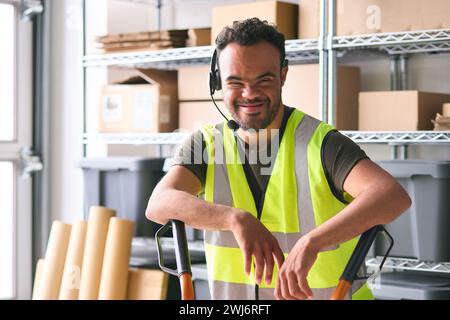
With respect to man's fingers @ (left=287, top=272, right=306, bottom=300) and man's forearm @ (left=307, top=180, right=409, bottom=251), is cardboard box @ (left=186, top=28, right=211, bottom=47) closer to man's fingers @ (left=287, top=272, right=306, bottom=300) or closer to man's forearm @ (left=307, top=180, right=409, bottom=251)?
man's forearm @ (left=307, top=180, right=409, bottom=251)

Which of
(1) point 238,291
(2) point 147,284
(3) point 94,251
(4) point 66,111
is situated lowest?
(2) point 147,284

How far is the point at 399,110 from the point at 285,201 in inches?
47.2

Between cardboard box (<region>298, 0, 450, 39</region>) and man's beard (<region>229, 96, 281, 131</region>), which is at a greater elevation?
cardboard box (<region>298, 0, 450, 39</region>)

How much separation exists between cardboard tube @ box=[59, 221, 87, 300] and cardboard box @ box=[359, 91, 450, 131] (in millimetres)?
1109

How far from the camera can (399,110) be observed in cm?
257

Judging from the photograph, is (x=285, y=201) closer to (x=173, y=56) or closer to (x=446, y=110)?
(x=446, y=110)

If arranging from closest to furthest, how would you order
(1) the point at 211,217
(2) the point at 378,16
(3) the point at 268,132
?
(1) the point at 211,217 → (3) the point at 268,132 → (2) the point at 378,16

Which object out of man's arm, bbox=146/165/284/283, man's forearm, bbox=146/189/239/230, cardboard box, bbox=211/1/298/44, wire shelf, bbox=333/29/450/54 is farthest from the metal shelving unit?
man's forearm, bbox=146/189/239/230

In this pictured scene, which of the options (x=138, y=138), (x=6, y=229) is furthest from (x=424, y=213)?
(x=6, y=229)

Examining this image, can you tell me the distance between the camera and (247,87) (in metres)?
1.36

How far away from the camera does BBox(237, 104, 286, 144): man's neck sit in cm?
145

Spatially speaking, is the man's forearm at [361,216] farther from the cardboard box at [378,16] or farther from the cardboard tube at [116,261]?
the cardboard tube at [116,261]

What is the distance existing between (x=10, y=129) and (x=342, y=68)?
1.66 metres

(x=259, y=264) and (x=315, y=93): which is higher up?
(x=315, y=93)
